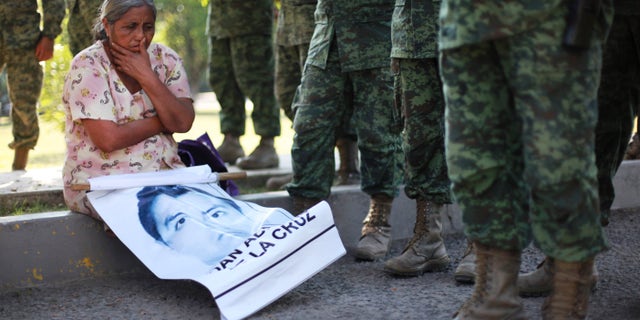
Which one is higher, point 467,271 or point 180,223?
point 180,223

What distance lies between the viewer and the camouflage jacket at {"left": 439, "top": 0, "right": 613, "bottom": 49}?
300 centimetres

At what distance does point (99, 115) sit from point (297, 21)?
1.88m

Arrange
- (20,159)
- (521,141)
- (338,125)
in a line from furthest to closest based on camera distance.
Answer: (20,159) → (338,125) → (521,141)

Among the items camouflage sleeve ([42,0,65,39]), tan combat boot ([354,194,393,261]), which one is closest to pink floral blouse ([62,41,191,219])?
tan combat boot ([354,194,393,261])

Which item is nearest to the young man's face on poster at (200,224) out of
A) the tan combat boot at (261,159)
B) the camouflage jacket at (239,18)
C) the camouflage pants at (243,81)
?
the tan combat boot at (261,159)

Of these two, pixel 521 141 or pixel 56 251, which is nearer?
pixel 521 141

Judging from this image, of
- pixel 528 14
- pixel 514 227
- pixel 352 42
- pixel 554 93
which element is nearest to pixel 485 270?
pixel 514 227

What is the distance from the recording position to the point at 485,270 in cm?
329

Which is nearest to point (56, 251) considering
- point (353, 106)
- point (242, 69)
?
point (353, 106)

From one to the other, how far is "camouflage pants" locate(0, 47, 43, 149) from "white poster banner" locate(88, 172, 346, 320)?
2835 mm

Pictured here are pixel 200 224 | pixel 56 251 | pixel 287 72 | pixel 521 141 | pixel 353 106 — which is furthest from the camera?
pixel 287 72

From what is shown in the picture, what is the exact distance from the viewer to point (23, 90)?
6.88 metres

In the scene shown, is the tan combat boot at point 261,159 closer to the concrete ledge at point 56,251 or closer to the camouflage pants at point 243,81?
the camouflage pants at point 243,81

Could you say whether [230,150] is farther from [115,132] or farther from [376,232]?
[115,132]
